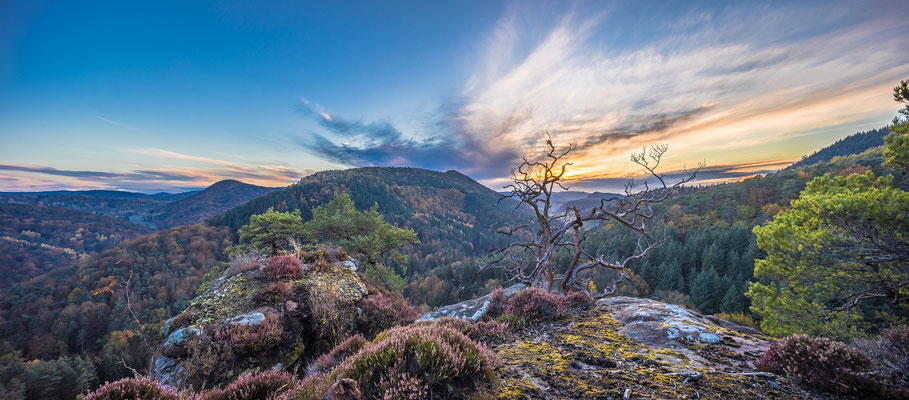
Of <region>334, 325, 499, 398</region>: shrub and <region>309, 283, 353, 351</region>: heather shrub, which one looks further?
<region>309, 283, 353, 351</region>: heather shrub

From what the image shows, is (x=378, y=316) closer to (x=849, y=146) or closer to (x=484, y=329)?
(x=484, y=329)

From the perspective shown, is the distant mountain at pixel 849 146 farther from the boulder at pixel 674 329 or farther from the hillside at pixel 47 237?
the hillside at pixel 47 237

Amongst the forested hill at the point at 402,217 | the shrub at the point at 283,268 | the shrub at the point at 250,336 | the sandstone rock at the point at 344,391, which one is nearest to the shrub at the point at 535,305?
the sandstone rock at the point at 344,391

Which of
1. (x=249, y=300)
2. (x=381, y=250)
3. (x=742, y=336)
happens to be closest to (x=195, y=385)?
(x=249, y=300)

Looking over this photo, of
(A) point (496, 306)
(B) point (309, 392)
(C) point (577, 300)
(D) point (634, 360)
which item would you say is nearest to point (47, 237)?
(B) point (309, 392)

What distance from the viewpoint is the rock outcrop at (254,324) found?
5.42 metres

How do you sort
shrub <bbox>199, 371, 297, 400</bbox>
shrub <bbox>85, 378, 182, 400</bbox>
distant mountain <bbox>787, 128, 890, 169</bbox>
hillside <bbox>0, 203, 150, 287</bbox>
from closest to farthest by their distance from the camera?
shrub <bbox>85, 378, 182, 400</bbox> → shrub <bbox>199, 371, 297, 400</bbox> → hillside <bbox>0, 203, 150, 287</bbox> → distant mountain <bbox>787, 128, 890, 169</bbox>

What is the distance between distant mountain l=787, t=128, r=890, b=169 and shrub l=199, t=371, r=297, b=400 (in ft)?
694

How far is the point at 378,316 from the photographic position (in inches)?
331

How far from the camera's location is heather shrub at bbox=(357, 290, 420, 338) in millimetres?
8156

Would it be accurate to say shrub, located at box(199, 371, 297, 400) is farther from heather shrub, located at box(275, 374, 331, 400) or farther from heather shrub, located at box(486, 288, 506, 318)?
heather shrub, located at box(486, 288, 506, 318)

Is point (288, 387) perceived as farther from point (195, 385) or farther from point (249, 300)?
point (249, 300)

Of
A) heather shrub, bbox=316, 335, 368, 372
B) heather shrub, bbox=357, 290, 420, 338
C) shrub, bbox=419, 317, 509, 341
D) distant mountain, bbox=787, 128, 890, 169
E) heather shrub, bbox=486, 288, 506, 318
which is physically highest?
distant mountain, bbox=787, 128, 890, 169

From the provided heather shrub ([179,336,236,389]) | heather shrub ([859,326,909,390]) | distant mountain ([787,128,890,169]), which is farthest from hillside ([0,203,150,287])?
distant mountain ([787,128,890,169])
